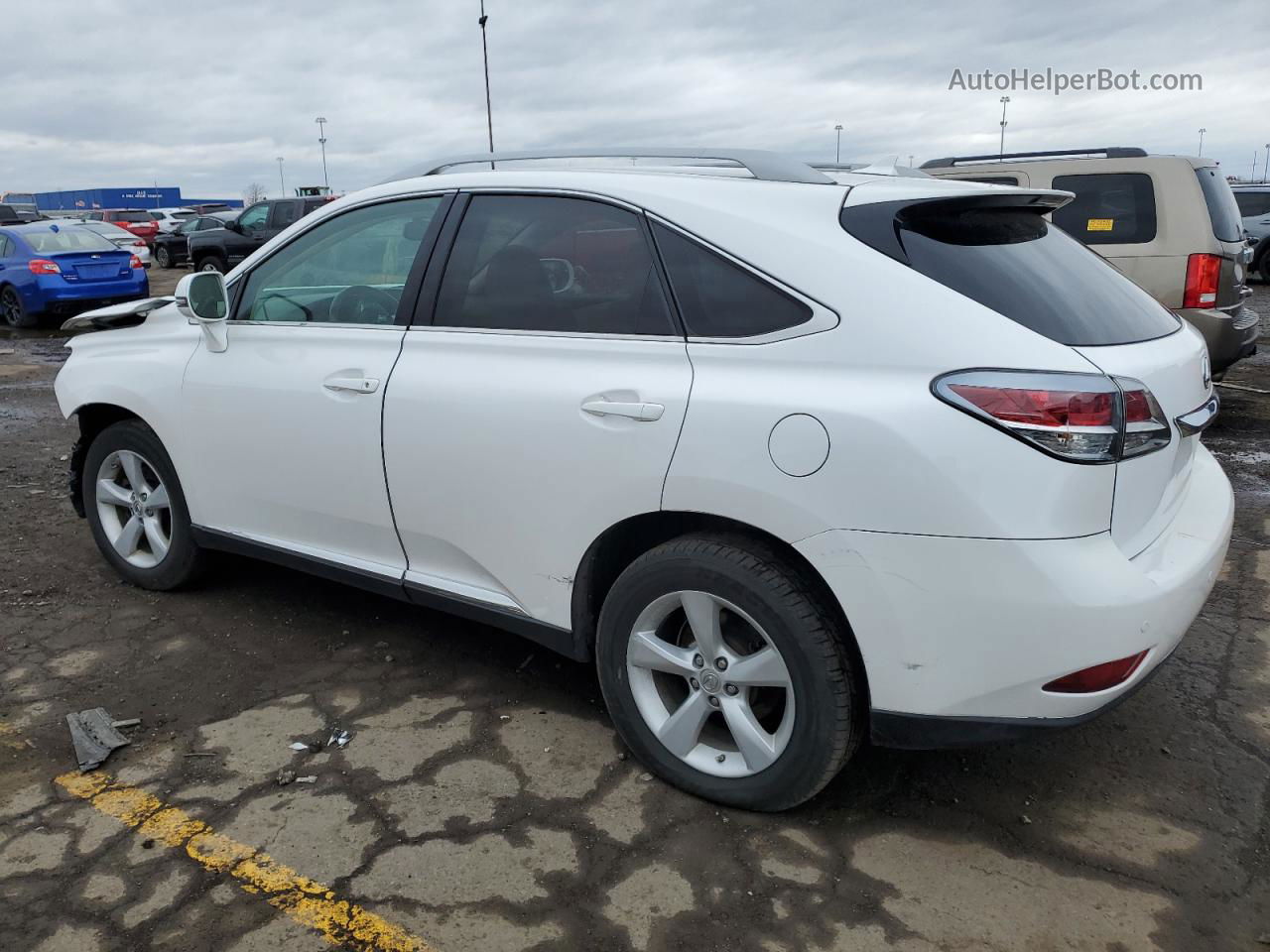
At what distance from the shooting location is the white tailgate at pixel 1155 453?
2.38 metres

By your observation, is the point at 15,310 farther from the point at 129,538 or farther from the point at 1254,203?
the point at 1254,203

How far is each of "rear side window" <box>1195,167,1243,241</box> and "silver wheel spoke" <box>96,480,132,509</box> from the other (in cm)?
690

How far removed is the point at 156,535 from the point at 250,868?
2.12m

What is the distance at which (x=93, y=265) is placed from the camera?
50.1 feet

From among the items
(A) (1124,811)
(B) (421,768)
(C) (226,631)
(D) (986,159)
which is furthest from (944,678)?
(D) (986,159)

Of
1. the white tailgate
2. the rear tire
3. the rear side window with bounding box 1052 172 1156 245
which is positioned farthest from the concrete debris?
the rear tire

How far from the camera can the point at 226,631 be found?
13.4ft

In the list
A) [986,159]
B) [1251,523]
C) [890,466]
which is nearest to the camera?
[890,466]

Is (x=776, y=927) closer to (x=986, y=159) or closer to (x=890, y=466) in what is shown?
(x=890, y=466)

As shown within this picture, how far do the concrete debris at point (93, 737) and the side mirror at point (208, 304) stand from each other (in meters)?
1.35

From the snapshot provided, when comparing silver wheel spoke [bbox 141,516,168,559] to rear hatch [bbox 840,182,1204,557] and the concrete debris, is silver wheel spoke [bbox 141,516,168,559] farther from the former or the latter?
rear hatch [bbox 840,182,1204,557]

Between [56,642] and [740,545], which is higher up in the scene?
[740,545]

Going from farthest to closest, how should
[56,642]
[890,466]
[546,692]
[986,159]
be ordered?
[986,159] → [56,642] → [546,692] → [890,466]

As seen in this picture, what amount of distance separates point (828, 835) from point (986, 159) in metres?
7.10
